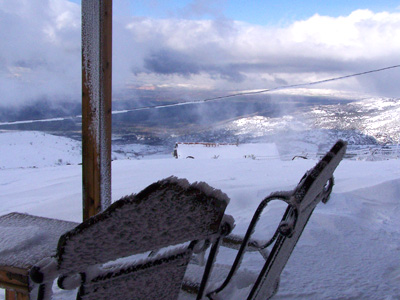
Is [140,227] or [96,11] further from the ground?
[96,11]

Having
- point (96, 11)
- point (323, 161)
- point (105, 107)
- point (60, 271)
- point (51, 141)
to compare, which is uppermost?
point (96, 11)

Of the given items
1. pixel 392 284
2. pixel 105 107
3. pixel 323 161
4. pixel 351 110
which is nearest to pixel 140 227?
pixel 323 161

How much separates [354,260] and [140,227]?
7.03 ft

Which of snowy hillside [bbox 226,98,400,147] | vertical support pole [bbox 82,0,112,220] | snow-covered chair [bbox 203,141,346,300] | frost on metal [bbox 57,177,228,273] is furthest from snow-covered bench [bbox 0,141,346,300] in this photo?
snowy hillside [bbox 226,98,400,147]

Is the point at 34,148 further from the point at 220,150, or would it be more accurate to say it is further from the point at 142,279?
the point at 142,279

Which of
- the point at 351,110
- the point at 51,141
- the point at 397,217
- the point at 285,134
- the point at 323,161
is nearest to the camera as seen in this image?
the point at 323,161

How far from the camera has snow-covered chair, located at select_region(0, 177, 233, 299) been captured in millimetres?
617

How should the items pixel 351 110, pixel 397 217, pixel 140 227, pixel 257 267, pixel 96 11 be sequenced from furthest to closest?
pixel 351 110 → pixel 397 217 → pixel 257 267 → pixel 96 11 → pixel 140 227

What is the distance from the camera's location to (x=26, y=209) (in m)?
3.71

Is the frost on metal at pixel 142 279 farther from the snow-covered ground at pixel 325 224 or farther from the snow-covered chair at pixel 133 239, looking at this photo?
the snow-covered ground at pixel 325 224

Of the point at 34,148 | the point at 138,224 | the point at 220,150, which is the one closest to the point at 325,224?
the point at 138,224

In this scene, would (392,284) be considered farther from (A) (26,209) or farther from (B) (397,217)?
(A) (26,209)

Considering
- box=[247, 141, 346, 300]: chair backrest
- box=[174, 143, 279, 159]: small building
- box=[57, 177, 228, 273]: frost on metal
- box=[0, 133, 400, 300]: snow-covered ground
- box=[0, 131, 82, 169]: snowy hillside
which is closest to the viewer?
box=[57, 177, 228, 273]: frost on metal

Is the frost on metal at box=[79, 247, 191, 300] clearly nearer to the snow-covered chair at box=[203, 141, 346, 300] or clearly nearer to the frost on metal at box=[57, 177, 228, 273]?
the frost on metal at box=[57, 177, 228, 273]
